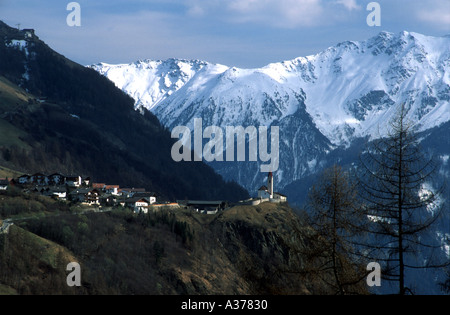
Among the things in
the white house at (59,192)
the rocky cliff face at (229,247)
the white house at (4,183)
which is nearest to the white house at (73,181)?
the white house at (59,192)

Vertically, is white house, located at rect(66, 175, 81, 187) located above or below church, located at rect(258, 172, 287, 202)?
above

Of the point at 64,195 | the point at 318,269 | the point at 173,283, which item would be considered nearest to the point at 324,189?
the point at 318,269

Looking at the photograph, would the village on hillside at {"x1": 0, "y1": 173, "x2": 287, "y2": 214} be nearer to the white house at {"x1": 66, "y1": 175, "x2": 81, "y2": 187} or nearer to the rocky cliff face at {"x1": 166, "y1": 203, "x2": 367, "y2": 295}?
the white house at {"x1": 66, "y1": 175, "x2": 81, "y2": 187}

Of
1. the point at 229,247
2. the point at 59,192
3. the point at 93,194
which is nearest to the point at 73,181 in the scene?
the point at 59,192

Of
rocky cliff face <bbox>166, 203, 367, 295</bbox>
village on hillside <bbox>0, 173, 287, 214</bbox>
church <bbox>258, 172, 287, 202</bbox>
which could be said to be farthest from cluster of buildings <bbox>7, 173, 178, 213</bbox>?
church <bbox>258, 172, 287, 202</bbox>

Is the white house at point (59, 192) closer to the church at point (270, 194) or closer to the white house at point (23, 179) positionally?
the white house at point (23, 179)

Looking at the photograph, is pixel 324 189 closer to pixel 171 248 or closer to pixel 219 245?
pixel 171 248

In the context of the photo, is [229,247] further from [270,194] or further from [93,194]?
[270,194]

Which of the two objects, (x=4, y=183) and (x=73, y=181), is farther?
(x=73, y=181)
